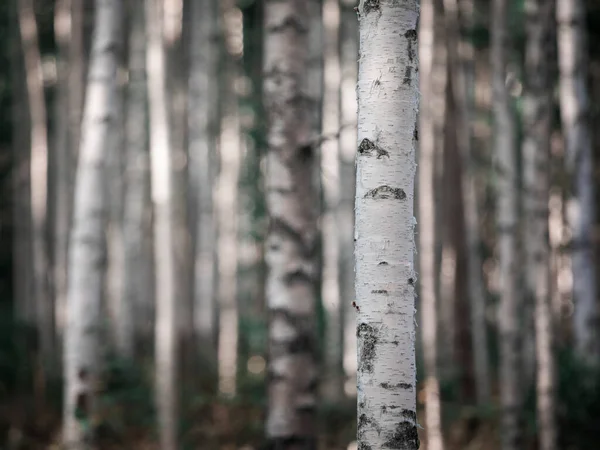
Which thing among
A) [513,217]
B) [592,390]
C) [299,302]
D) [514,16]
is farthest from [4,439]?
[514,16]

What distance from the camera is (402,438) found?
2.86 m

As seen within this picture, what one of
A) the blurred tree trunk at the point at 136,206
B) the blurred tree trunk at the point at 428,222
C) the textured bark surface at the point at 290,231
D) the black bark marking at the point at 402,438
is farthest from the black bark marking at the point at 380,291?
the blurred tree trunk at the point at 136,206

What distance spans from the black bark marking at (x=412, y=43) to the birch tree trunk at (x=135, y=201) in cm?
925

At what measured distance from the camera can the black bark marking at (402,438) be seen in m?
2.85

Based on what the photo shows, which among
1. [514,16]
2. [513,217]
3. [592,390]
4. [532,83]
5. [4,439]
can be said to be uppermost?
[514,16]

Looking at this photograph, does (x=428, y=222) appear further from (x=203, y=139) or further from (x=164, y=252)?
(x=203, y=139)

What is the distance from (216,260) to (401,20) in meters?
12.3

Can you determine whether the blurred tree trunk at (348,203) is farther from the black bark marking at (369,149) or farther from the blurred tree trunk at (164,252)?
the black bark marking at (369,149)

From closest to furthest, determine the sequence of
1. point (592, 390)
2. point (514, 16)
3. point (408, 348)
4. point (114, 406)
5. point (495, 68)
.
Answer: point (408, 348) → point (495, 68) → point (592, 390) → point (114, 406) → point (514, 16)

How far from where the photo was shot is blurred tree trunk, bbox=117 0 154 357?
38.9 feet

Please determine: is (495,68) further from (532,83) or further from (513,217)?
(513,217)

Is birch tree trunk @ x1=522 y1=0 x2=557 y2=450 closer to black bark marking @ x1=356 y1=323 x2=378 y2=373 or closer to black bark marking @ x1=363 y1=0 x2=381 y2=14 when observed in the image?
black bark marking @ x1=356 y1=323 x2=378 y2=373

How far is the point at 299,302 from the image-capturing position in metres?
4.74

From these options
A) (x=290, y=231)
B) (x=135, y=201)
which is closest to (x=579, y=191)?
(x=290, y=231)
